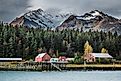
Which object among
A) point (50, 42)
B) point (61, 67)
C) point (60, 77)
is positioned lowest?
point (60, 77)

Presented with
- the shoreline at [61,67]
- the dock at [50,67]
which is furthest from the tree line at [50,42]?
the shoreline at [61,67]

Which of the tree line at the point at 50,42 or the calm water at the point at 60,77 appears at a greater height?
the tree line at the point at 50,42

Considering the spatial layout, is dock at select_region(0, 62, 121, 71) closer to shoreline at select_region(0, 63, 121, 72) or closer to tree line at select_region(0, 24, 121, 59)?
shoreline at select_region(0, 63, 121, 72)

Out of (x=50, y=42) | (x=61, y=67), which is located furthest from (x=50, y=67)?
(x=50, y=42)

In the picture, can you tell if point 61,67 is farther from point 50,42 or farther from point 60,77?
point 50,42

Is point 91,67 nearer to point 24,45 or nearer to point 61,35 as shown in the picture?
point 24,45

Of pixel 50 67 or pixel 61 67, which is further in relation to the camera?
pixel 50 67

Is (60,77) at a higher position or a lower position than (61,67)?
lower

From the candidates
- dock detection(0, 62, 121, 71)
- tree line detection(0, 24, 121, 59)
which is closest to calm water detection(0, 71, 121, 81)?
dock detection(0, 62, 121, 71)

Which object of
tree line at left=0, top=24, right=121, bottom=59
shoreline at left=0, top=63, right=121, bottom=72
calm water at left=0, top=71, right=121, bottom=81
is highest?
tree line at left=0, top=24, right=121, bottom=59

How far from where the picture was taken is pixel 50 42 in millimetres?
135000

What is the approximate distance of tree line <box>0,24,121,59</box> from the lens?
123m

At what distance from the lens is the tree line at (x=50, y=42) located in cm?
12262

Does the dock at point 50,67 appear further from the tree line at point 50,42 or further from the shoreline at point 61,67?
the tree line at point 50,42
